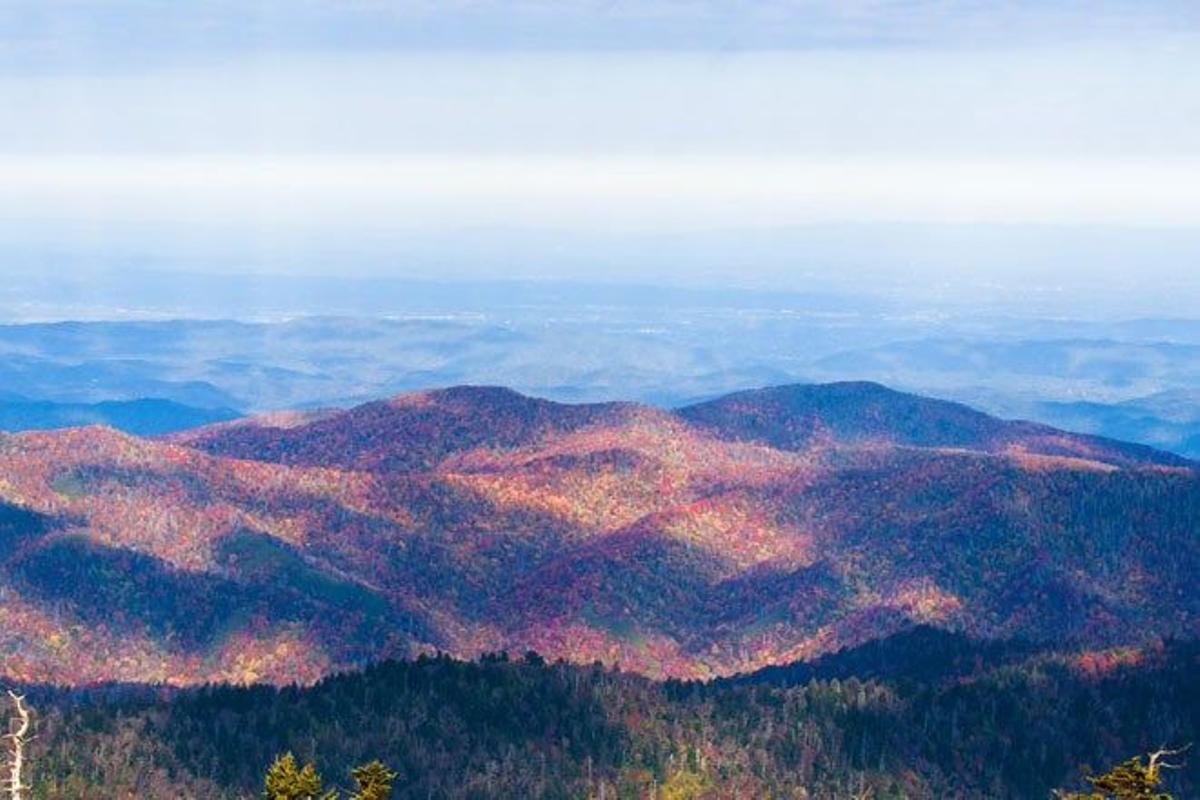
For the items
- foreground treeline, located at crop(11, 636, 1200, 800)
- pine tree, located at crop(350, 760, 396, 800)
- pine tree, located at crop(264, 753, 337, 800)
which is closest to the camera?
pine tree, located at crop(264, 753, 337, 800)

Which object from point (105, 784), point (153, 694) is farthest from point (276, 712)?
point (153, 694)

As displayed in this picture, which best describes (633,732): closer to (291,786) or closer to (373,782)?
(373,782)

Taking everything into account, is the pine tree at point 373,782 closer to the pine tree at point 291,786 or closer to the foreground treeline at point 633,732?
the pine tree at point 291,786

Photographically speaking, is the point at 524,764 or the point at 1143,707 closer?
the point at 524,764

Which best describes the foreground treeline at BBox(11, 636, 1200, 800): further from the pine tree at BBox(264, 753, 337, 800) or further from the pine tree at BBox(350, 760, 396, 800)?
the pine tree at BBox(350, 760, 396, 800)

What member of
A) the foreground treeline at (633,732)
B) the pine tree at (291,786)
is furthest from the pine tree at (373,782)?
the foreground treeline at (633,732)

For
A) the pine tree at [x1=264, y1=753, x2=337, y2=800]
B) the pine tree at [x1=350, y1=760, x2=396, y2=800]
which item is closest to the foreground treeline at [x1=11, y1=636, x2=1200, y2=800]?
the pine tree at [x1=264, y1=753, x2=337, y2=800]

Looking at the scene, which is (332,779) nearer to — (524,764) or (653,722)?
(524,764)

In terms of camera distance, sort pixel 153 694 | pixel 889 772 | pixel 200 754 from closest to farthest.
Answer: pixel 200 754, pixel 889 772, pixel 153 694
